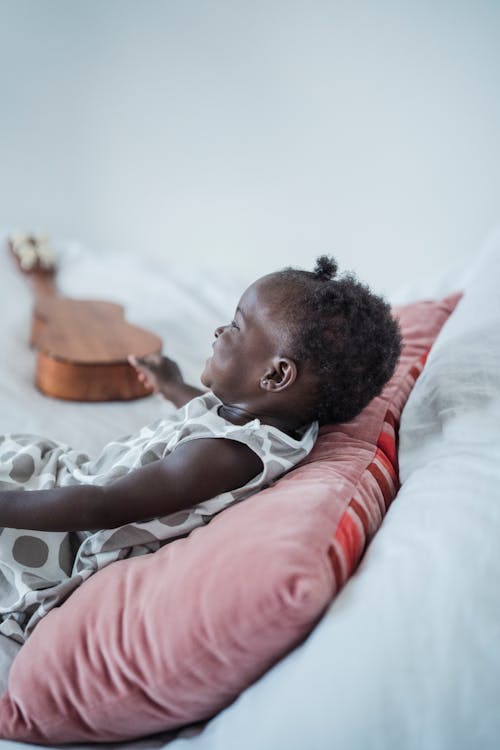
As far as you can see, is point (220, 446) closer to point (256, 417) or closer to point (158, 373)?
point (256, 417)

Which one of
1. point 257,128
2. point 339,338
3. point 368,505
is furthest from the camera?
point 257,128

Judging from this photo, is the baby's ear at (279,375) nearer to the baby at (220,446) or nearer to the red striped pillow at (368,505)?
the baby at (220,446)

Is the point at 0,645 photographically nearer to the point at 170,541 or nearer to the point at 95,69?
the point at 170,541

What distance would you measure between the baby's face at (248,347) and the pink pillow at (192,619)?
176 mm

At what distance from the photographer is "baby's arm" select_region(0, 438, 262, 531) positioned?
708mm

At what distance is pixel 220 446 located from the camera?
734mm

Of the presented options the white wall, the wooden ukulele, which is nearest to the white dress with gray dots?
the wooden ukulele

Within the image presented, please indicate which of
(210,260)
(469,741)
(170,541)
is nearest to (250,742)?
(469,741)

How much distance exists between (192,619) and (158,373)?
0.72 metres

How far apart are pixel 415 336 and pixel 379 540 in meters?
0.65

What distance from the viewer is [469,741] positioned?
0.44 m

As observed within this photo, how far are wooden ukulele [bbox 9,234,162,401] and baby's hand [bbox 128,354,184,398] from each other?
89 mm

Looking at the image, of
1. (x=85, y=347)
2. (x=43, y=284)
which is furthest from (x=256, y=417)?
(x=43, y=284)

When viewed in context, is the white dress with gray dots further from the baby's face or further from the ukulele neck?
the ukulele neck
